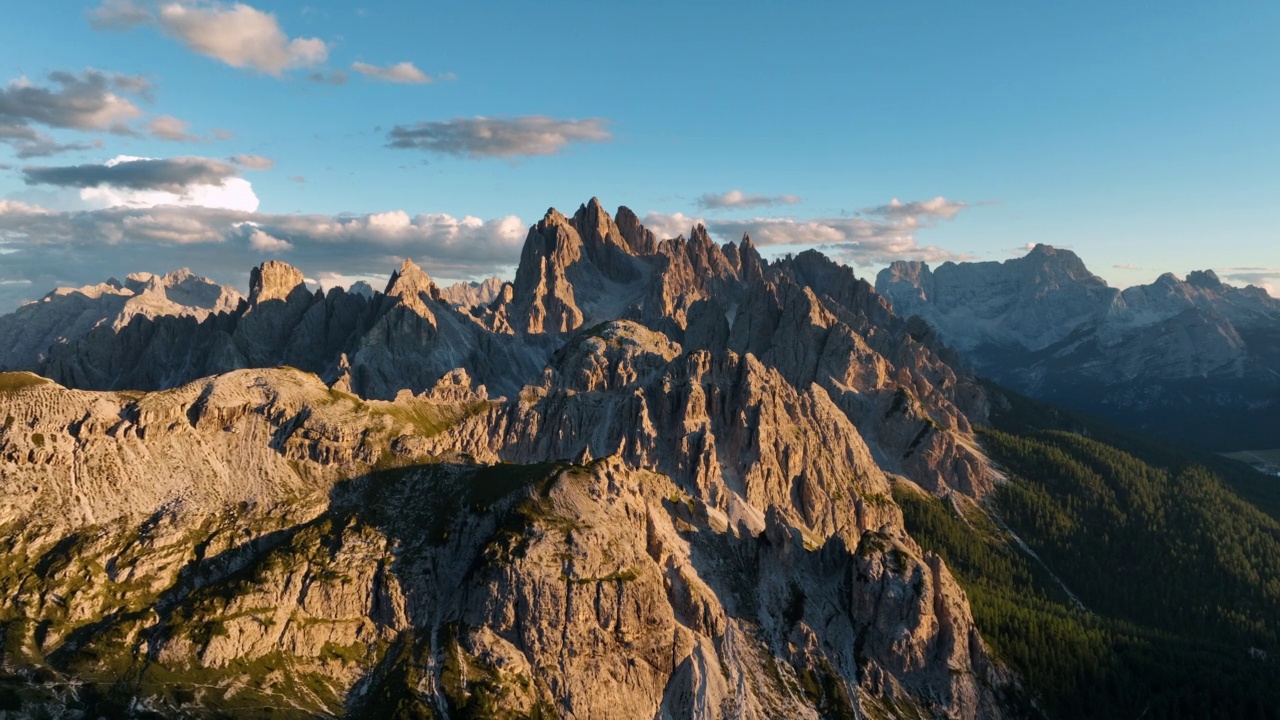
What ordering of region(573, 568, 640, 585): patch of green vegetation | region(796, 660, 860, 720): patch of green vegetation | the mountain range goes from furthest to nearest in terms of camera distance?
region(796, 660, 860, 720): patch of green vegetation, region(573, 568, 640, 585): patch of green vegetation, the mountain range

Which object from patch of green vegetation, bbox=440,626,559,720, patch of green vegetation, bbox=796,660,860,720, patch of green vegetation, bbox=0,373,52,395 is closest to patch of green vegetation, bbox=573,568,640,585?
Answer: patch of green vegetation, bbox=440,626,559,720

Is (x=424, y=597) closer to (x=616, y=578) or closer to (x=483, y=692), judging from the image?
(x=483, y=692)

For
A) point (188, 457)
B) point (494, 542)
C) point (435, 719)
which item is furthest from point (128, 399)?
point (435, 719)

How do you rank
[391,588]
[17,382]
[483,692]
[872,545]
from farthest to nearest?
[872,545]
[17,382]
[391,588]
[483,692]

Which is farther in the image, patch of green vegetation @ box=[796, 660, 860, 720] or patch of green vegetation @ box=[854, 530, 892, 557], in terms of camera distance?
patch of green vegetation @ box=[854, 530, 892, 557]

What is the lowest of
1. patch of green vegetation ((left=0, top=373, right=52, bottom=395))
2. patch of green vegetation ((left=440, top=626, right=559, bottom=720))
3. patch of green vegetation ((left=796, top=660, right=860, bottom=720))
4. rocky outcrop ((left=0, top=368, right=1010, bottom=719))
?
patch of green vegetation ((left=796, top=660, right=860, bottom=720))

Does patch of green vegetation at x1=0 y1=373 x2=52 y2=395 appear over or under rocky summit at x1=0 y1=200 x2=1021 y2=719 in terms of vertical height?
over

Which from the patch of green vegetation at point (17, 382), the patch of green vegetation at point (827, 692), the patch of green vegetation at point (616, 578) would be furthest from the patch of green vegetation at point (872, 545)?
the patch of green vegetation at point (17, 382)

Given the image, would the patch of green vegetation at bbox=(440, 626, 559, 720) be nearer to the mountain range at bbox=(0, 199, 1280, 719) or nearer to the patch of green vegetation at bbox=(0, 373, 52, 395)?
the mountain range at bbox=(0, 199, 1280, 719)

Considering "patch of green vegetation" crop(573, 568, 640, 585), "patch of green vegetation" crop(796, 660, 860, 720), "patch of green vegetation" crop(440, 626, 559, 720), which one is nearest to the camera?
"patch of green vegetation" crop(440, 626, 559, 720)

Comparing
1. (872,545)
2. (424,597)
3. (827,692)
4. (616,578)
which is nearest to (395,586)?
(424,597)

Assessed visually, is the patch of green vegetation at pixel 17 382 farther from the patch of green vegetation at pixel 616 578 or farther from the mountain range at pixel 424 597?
the patch of green vegetation at pixel 616 578

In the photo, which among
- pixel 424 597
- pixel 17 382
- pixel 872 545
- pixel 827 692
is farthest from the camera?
pixel 872 545
